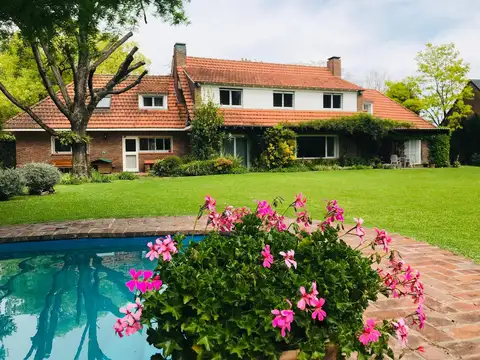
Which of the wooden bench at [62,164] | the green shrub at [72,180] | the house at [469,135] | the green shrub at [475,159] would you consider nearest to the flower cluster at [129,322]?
the green shrub at [72,180]

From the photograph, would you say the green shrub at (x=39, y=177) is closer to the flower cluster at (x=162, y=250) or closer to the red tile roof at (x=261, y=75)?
the flower cluster at (x=162, y=250)

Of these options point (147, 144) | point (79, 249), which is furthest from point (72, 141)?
point (79, 249)

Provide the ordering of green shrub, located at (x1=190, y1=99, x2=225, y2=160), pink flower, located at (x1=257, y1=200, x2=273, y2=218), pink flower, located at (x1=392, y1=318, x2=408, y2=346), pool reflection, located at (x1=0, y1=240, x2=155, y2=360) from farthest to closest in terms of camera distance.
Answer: green shrub, located at (x1=190, y1=99, x2=225, y2=160) < pool reflection, located at (x1=0, y1=240, x2=155, y2=360) < pink flower, located at (x1=257, y1=200, x2=273, y2=218) < pink flower, located at (x1=392, y1=318, x2=408, y2=346)

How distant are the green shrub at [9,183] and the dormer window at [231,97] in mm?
14010

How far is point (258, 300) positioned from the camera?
1.87 meters

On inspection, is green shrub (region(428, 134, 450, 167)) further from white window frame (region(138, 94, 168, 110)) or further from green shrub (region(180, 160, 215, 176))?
white window frame (region(138, 94, 168, 110))

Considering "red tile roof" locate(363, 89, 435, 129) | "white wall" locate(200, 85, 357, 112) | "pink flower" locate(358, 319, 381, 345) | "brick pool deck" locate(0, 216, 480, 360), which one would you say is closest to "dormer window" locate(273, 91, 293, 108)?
A: "white wall" locate(200, 85, 357, 112)

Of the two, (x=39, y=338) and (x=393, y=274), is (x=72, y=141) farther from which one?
(x=393, y=274)

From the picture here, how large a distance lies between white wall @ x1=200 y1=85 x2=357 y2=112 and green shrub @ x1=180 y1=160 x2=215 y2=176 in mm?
4896

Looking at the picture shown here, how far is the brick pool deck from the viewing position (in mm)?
2604

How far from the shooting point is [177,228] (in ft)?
21.1

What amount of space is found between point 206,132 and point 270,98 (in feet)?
19.4

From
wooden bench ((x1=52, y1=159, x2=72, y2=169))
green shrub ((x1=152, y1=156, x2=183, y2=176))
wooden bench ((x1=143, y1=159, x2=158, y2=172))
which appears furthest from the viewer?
wooden bench ((x1=143, y1=159, x2=158, y2=172))

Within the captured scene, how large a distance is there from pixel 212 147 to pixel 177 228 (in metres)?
15.1
